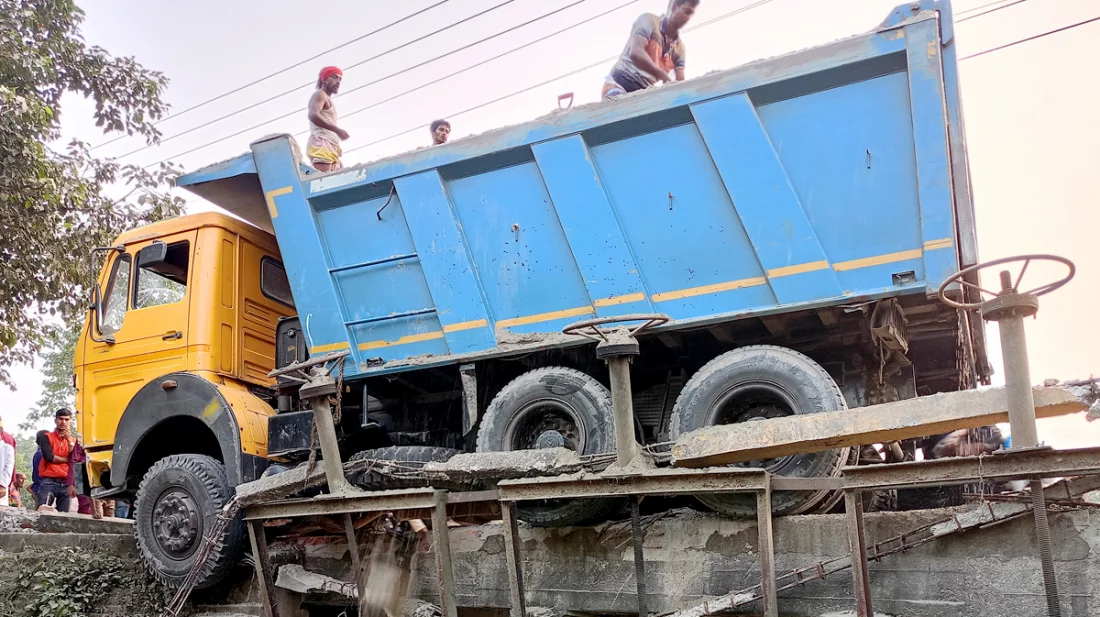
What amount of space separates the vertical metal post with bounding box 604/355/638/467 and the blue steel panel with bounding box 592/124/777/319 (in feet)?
2.50

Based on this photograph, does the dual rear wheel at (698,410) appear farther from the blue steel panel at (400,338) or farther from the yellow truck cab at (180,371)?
the yellow truck cab at (180,371)

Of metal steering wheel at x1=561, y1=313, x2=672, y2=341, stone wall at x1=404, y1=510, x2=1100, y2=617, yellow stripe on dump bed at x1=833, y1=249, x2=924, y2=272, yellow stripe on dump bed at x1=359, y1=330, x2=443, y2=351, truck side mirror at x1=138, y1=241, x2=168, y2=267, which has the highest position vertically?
truck side mirror at x1=138, y1=241, x2=168, y2=267

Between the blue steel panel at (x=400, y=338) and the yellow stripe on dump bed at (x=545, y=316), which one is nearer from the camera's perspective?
the yellow stripe on dump bed at (x=545, y=316)

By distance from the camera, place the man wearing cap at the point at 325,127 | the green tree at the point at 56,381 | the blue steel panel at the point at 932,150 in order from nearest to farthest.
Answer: the blue steel panel at the point at 932,150
the man wearing cap at the point at 325,127
the green tree at the point at 56,381

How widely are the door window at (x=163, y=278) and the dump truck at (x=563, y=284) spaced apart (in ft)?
0.05

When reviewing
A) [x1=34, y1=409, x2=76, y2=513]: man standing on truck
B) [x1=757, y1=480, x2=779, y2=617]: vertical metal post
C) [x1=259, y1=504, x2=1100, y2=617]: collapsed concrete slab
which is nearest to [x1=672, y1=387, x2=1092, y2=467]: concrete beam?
[x1=757, y1=480, x2=779, y2=617]: vertical metal post

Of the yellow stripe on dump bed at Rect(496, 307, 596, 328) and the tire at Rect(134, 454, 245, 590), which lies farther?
the tire at Rect(134, 454, 245, 590)

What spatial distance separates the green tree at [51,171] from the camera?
837cm

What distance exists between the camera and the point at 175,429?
19.5ft

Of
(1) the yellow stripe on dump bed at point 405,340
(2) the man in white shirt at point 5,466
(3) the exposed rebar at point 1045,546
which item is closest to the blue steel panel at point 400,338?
(1) the yellow stripe on dump bed at point 405,340

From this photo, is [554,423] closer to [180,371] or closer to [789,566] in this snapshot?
[789,566]

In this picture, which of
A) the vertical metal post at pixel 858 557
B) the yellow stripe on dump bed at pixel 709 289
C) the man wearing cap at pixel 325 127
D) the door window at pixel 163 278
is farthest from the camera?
the door window at pixel 163 278

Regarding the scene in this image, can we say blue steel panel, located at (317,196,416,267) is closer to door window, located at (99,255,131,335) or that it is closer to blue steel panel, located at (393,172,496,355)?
blue steel panel, located at (393,172,496,355)

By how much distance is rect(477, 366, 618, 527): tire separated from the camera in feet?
14.7
